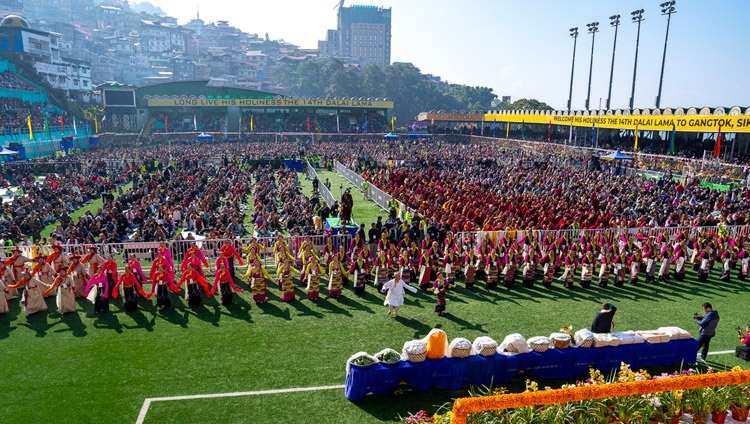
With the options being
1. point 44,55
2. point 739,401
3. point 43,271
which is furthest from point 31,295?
point 44,55

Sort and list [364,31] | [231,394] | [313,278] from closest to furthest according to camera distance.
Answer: [231,394] → [313,278] → [364,31]

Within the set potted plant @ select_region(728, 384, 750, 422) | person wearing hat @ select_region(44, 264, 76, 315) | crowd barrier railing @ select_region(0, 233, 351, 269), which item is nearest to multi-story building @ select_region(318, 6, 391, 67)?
crowd barrier railing @ select_region(0, 233, 351, 269)

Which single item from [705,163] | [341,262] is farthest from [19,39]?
[705,163]

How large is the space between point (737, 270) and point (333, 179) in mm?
24693

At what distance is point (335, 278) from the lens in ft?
A: 42.1

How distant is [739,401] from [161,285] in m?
11.2

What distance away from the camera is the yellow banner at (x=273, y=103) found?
61.1 meters

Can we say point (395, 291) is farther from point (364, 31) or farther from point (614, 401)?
point (364, 31)

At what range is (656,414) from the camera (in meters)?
6.99

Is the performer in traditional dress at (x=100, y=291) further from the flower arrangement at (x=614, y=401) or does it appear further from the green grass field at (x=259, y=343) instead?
the flower arrangement at (x=614, y=401)

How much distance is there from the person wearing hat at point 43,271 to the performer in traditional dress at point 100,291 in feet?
3.93

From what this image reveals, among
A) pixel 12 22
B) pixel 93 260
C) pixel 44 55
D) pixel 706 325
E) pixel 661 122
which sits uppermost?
pixel 12 22

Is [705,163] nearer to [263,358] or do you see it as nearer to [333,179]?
[333,179]

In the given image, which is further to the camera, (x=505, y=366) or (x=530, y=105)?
(x=530, y=105)
